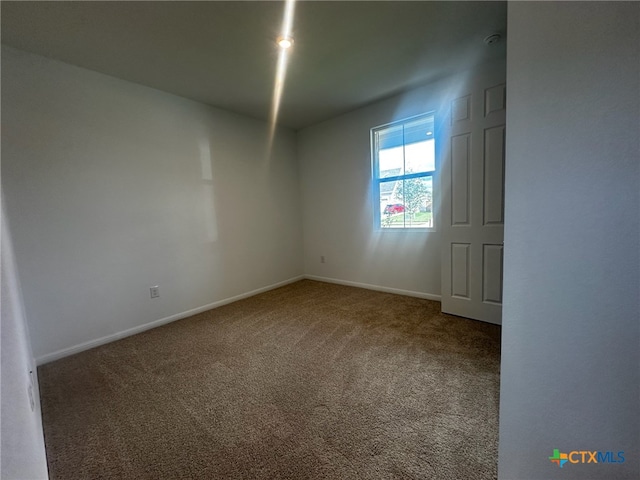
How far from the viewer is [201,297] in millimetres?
3135

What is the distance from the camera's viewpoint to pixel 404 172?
3.29 metres

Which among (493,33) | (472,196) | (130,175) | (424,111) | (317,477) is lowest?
(317,477)

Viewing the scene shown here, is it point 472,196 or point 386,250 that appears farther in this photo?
point 386,250

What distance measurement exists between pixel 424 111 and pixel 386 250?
1761 millimetres

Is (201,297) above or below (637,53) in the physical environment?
below

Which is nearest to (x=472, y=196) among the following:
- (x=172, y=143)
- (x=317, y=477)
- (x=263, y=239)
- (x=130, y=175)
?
(x=317, y=477)

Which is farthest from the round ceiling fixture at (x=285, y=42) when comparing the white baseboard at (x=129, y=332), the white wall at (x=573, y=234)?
the white baseboard at (x=129, y=332)

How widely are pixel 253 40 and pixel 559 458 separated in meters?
2.81

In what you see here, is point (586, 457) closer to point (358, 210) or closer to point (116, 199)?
point (358, 210)

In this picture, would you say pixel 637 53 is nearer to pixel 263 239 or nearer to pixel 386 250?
pixel 386 250

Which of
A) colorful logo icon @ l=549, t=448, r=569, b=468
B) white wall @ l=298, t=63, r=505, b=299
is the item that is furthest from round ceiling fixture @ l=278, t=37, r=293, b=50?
colorful logo icon @ l=549, t=448, r=569, b=468

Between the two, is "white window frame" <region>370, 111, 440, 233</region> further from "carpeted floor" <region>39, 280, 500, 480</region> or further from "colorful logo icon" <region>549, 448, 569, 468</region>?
"colorful logo icon" <region>549, 448, 569, 468</region>

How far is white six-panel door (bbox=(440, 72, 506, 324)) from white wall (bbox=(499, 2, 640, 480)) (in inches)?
77.1

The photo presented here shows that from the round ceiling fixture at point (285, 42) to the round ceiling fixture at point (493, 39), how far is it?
163 centimetres
